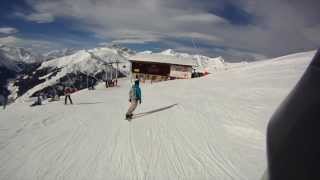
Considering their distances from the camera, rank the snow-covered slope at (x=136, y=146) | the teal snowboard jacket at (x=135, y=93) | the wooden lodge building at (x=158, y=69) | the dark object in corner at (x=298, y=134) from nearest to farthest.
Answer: the dark object in corner at (x=298, y=134) → the snow-covered slope at (x=136, y=146) → the teal snowboard jacket at (x=135, y=93) → the wooden lodge building at (x=158, y=69)

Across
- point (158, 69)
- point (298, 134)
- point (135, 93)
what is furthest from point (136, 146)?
point (158, 69)

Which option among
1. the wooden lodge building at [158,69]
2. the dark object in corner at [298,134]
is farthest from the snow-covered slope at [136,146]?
the wooden lodge building at [158,69]

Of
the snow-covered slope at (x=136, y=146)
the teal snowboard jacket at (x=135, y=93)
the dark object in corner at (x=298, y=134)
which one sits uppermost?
the dark object in corner at (x=298, y=134)

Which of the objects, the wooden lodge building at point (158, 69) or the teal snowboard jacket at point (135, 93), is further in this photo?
the wooden lodge building at point (158, 69)

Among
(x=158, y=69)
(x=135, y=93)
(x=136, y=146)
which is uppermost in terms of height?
(x=158, y=69)

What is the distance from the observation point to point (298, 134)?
1.72 meters

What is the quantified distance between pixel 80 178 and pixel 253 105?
1363cm

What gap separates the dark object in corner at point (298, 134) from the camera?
159cm

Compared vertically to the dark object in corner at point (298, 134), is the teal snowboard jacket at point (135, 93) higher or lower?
lower

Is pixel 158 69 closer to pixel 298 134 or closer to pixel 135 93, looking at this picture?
pixel 135 93

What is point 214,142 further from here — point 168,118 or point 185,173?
point 168,118

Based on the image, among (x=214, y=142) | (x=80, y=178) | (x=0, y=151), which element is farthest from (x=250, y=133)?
(x=0, y=151)

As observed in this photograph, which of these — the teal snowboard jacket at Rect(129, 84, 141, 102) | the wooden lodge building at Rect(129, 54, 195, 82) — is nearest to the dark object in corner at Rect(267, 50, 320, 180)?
the teal snowboard jacket at Rect(129, 84, 141, 102)

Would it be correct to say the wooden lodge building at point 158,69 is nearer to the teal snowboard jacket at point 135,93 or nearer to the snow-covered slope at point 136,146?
the snow-covered slope at point 136,146
